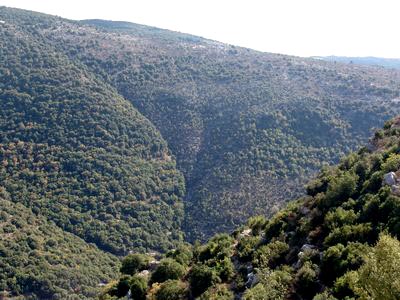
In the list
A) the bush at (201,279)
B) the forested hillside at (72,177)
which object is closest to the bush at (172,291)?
the bush at (201,279)

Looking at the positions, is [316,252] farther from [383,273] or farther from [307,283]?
[383,273]

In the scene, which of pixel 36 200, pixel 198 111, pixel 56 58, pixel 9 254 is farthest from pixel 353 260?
pixel 56 58

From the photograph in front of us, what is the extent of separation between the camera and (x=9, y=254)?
62438 mm

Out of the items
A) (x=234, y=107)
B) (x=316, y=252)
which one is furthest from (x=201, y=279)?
(x=234, y=107)

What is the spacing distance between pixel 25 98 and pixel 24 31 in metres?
45.6

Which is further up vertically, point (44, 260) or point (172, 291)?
point (172, 291)

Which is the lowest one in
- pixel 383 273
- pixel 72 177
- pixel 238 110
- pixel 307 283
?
pixel 72 177

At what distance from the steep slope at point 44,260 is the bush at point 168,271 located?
1286 inches

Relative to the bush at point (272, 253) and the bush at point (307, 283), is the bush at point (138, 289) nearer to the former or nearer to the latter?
the bush at point (272, 253)

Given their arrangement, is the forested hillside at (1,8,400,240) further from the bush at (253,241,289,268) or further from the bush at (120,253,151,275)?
the bush at (253,241,289,268)

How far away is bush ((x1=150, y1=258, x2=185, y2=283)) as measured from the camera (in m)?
31.3

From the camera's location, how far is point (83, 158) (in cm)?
9338

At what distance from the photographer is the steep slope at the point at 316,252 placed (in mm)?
20328

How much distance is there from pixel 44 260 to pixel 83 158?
32.4m
